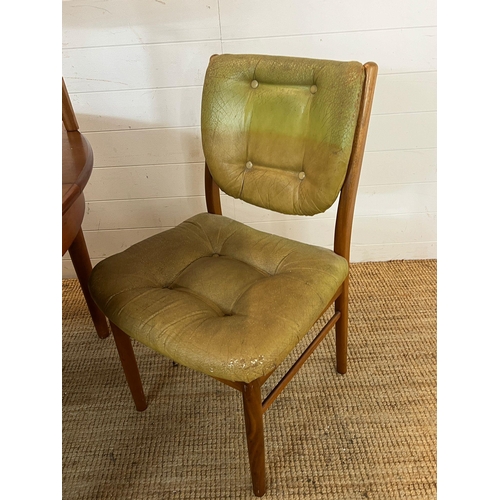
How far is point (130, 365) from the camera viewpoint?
4.14 feet

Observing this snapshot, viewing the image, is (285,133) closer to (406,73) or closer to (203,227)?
(203,227)

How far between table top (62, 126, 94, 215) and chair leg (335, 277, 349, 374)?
2.16 ft

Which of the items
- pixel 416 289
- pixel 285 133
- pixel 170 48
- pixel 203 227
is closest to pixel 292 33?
pixel 170 48

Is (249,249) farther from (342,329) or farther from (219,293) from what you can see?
(342,329)

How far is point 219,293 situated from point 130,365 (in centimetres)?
36

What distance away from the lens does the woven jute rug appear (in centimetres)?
117

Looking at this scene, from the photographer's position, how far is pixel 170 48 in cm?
152

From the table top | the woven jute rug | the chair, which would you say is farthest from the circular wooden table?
the woven jute rug

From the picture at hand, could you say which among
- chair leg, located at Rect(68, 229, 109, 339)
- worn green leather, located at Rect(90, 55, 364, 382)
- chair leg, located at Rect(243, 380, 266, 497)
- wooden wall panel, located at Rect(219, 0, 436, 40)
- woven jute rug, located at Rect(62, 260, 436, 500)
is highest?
wooden wall panel, located at Rect(219, 0, 436, 40)

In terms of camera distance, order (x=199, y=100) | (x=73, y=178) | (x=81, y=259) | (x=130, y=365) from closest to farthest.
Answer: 1. (x=73, y=178)
2. (x=130, y=365)
3. (x=81, y=259)
4. (x=199, y=100)

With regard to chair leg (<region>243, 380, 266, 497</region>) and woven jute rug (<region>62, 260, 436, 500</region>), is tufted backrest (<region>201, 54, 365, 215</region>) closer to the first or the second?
chair leg (<region>243, 380, 266, 497</region>)

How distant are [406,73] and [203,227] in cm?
84

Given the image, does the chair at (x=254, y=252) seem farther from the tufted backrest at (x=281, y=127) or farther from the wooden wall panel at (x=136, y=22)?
the wooden wall panel at (x=136, y=22)

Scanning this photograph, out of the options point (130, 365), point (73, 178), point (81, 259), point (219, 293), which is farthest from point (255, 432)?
point (81, 259)
